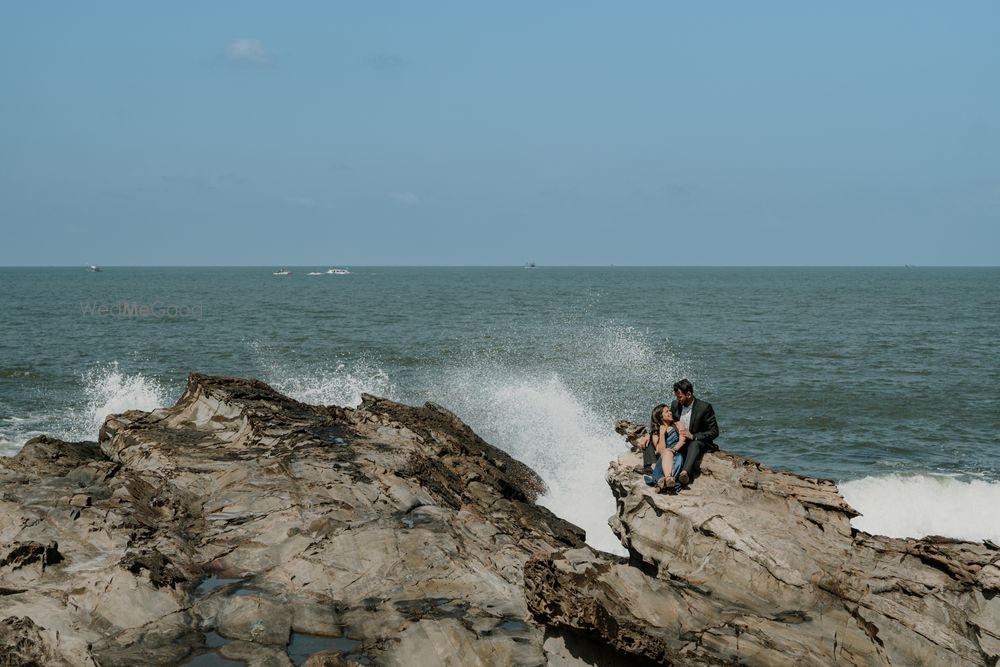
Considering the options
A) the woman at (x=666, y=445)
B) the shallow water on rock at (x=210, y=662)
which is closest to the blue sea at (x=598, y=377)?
the woman at (x=666, y=445)

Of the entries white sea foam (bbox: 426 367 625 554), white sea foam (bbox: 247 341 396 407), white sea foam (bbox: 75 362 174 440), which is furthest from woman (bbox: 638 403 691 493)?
white sea foam (bbox: 75 362 174 440)

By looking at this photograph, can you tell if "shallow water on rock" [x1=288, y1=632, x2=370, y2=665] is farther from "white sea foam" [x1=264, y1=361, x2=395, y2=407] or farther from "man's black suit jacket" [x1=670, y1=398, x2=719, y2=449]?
"white sea foam" [x1=264, y1=361, x2=395, y2=407]

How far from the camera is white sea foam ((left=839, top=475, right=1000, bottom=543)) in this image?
747 inches

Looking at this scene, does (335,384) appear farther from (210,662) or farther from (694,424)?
(210,662)

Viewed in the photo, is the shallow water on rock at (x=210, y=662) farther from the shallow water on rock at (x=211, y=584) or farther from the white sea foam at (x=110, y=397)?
the white sea foam at (x=110, y=397)

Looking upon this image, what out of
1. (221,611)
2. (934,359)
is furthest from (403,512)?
(934,359)

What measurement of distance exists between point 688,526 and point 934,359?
3548cm

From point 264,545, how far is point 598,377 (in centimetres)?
2529

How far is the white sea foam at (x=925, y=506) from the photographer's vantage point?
62.3ft

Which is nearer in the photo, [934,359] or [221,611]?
[221,611]

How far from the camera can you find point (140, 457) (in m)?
13.7

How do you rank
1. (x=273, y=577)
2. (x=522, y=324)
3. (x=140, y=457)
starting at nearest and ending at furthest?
(x=273, y=577)
(x=140, y=457)
(x=522, y=324)

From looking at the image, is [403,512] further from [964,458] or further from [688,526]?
[964,458]

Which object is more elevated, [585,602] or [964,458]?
[585,602]
